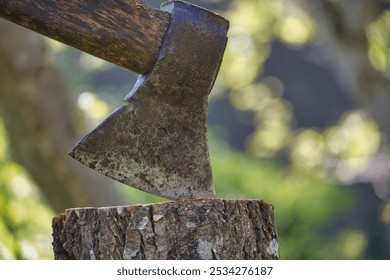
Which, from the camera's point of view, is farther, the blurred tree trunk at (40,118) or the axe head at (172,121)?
the blurred tree trunk at (40,118)

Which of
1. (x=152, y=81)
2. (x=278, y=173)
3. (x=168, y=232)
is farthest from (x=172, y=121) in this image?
(x=278, y=173)

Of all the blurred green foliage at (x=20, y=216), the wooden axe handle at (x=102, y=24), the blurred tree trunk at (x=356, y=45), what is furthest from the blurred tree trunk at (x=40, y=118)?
the blurred tree trunk at (x=356, y=45)

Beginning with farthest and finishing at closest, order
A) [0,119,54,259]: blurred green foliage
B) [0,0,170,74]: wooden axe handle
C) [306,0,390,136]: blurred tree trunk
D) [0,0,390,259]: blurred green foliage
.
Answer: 1. [306,0,390,136]: blurred tree trunk
2. [0,0,390,259]: blurred green foliage
3. [0,119,54,259]: blurred green foliage
4. [0,0,170,74]: wooden axe handle

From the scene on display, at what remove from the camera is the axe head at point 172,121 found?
210cm

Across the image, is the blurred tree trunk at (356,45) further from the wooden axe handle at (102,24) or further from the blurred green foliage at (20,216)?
the wooden axe handle at (102,24)

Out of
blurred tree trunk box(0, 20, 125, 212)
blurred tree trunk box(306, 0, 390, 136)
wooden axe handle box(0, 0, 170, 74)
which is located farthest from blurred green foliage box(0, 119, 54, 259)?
blurred tree trunk box(306, 0, 390, 136)

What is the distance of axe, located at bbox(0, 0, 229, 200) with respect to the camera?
207cm

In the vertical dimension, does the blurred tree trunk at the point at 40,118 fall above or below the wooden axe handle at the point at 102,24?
below

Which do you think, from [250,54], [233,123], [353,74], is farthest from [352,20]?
[233,123]

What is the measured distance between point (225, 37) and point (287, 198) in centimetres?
499

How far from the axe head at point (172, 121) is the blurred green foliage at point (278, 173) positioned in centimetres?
187

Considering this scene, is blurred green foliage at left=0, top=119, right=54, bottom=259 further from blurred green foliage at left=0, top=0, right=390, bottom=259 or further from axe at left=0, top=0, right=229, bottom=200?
axe at left=0, top=0, right=229, bottom=200

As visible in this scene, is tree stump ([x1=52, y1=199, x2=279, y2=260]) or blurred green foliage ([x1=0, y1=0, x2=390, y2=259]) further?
blurred green foliage ([x1=0, y1=0, x2=390, y2=259])
